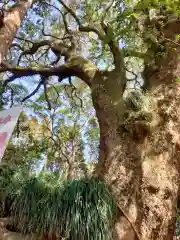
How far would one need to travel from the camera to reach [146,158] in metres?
4.25

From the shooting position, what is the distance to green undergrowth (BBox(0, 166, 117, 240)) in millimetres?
3701

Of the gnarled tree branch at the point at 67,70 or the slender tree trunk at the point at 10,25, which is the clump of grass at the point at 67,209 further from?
the gnarled tree branch at the point at 67,70

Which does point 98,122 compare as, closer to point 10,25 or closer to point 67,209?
point 67,209

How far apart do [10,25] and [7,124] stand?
1.10 meters

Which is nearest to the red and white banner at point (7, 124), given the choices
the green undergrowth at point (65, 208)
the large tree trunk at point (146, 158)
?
the green undergrowth at point (65, 208)

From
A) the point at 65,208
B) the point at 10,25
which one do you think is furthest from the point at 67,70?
the point at 65,208

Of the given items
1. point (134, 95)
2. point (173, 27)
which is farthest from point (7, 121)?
point (173, 27)

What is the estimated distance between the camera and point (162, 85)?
16.3ft

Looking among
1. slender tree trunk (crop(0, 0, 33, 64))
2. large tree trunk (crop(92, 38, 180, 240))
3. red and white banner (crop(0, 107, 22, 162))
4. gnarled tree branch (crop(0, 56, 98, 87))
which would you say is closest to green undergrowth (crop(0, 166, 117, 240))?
large tree trunk (crop(92, 38, 180, 240))

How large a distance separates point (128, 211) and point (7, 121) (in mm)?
1858

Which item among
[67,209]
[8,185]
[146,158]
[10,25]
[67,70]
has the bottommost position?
[67,209]

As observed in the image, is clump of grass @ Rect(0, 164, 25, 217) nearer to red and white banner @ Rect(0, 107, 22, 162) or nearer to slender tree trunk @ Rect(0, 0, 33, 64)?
red and white banner @ Rect(0, 107, 22, 162)

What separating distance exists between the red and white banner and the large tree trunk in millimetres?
1630

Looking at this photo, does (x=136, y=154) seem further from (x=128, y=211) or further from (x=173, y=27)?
(x=173, y=27)
